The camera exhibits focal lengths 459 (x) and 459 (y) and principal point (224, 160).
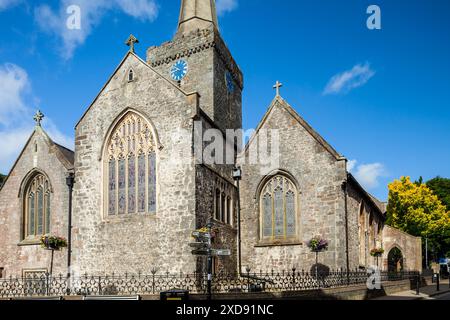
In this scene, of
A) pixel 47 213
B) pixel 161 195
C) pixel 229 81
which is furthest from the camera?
pixel 229 81

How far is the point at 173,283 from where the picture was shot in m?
21.5

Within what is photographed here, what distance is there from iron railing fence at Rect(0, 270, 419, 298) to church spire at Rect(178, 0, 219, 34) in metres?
20.3

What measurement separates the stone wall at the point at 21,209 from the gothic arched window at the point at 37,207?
1.11 ft

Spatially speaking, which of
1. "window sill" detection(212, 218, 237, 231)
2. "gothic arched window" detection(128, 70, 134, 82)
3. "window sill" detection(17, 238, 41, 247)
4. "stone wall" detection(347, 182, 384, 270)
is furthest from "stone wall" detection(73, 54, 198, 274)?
"stone wall" detection(347, 182, 384, 270)

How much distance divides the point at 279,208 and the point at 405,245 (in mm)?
14015

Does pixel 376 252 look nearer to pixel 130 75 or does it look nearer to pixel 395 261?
pixel 395 261

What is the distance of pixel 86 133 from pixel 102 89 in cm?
270

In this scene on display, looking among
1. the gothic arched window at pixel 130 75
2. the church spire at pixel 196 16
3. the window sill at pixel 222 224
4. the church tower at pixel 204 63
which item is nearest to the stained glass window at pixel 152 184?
the window sill at pixel 222 224

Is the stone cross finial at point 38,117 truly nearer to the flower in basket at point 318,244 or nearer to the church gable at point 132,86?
the church gable at point 132,86

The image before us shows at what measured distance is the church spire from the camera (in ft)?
117

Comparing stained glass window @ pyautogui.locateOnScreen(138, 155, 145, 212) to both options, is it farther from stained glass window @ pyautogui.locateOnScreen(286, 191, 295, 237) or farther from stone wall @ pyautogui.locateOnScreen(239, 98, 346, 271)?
stained glass window @ pyautogui.locateOnScreen(286, 191, 295, 237)

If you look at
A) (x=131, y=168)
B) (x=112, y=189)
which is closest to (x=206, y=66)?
(x=131, y=168)

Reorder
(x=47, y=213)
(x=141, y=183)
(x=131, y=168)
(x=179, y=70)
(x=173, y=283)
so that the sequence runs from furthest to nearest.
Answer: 1. (x=179, y=70)
2. (x=47, y=213)
3. (x=131, y=168)
4. (x=141, y=183)
5. (x=173, y=283)
